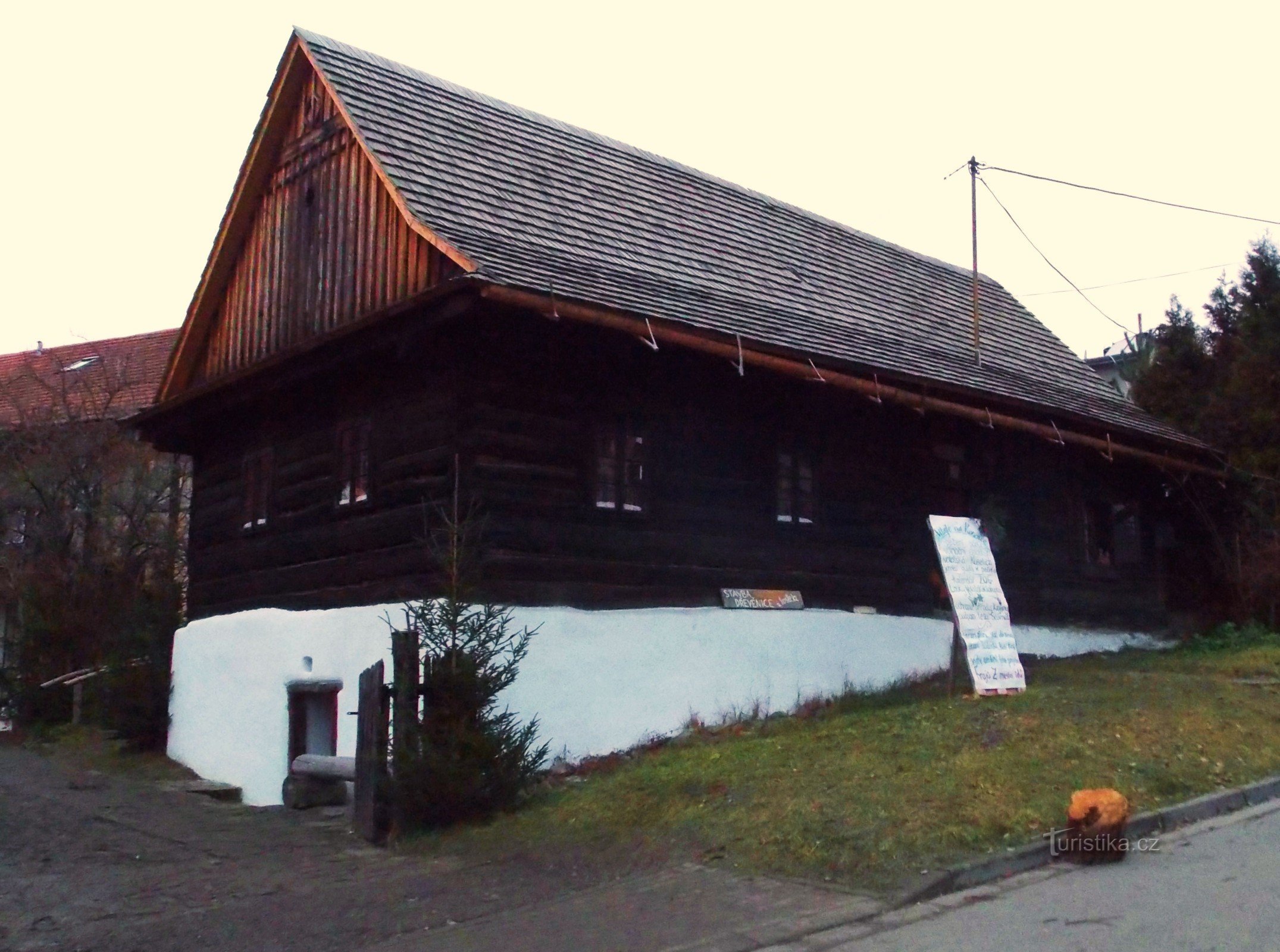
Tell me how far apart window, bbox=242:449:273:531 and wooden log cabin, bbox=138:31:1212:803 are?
0.06 meters

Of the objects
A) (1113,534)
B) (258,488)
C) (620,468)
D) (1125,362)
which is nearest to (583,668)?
(620,468)

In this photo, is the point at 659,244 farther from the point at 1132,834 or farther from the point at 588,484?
the point at 1132,834

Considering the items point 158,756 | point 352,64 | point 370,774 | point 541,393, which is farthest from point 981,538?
point 158,756

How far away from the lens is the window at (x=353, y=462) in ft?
44.8

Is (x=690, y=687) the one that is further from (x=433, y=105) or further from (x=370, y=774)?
(x=433, y=105)

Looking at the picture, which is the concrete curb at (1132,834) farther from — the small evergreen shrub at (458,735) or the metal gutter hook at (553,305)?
the metal gutter hook at (553,305)

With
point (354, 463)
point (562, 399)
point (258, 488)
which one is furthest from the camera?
point (258, 488)

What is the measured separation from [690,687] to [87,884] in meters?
5.99

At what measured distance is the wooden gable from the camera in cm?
1330

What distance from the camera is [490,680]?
1020 centimetres

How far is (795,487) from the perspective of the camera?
15.0 metres

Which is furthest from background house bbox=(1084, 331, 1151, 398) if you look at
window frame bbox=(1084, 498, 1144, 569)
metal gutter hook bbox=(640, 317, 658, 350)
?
metal gutter hook bbox=(640, 317, 658, 350)

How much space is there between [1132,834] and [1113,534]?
12.3m

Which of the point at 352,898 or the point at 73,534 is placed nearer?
the point at 352,898
